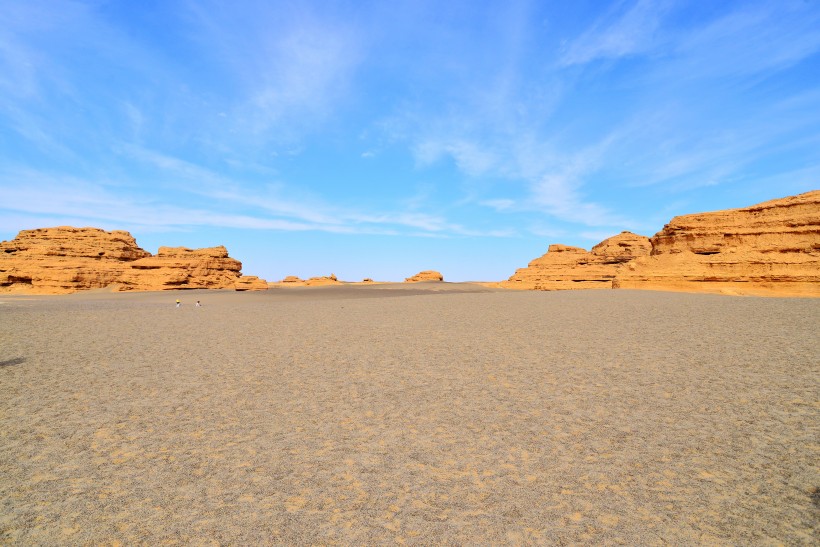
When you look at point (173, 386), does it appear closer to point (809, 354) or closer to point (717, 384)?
point (717, 384)

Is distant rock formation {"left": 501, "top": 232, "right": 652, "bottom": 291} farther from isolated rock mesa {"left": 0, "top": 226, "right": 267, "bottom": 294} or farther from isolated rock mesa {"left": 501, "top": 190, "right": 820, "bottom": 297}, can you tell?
isolated rock mesa {"left": 0, "top": 226, "right": 267, "bottom": 294}

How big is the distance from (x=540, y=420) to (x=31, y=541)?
551 centimetres

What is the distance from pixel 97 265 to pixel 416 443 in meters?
58.1

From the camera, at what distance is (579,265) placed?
68.8 metres

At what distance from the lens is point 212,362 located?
9406 millimetres

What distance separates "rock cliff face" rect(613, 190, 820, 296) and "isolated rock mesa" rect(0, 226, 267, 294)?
150ft

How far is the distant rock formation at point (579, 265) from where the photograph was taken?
64.6 m

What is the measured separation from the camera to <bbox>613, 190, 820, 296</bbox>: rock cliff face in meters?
26.7

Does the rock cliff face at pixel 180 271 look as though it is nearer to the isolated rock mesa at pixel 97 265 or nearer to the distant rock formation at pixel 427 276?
the isolated rock mesa at pixel 97 265

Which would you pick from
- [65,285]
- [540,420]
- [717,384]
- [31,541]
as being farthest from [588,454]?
[65,285]

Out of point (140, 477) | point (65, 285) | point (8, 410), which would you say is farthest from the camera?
point (65, 285)

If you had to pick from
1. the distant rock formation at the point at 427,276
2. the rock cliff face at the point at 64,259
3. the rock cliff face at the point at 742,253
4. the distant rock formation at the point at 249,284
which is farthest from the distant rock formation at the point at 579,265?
the rock cliff face at the point at 64,259

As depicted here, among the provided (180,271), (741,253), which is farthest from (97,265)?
(741,253)

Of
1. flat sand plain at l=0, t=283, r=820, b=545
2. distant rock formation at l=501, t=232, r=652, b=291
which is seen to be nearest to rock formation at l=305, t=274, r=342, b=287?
distant rock formation at l=501, t=232, r=652, b=291
